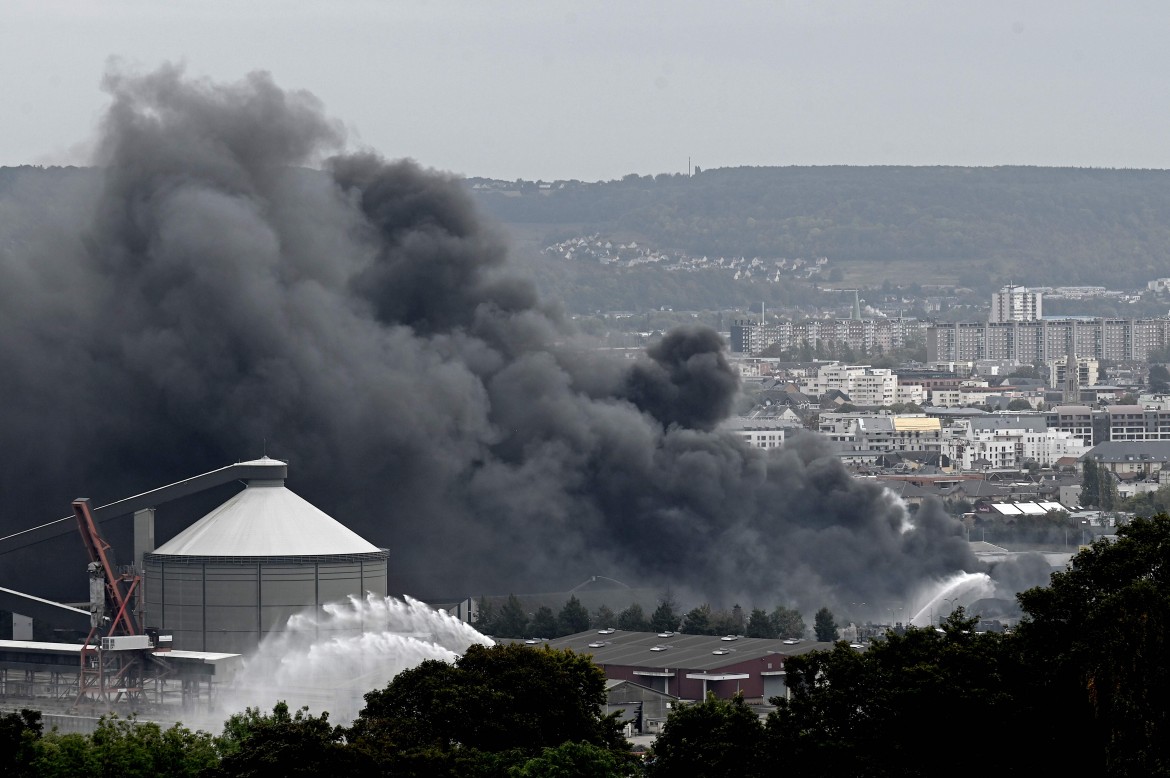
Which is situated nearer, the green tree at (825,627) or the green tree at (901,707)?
the green tree at (901,707)

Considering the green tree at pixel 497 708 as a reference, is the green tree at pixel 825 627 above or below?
below

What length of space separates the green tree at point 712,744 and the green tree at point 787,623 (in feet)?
152

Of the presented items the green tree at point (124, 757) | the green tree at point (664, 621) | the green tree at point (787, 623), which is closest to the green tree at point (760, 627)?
the green tree at point (787, 623)

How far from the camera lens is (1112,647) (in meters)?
44.8

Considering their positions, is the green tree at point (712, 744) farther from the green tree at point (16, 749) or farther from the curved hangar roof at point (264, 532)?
the curved hangar roof at point (264, 532)

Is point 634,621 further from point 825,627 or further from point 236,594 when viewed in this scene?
point 236,594

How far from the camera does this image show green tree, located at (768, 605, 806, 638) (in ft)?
328

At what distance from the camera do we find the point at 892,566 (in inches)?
4749

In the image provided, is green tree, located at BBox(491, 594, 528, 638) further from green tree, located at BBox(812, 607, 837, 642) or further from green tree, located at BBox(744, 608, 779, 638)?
green tree, located at BBox(812, 607, 837, 642)

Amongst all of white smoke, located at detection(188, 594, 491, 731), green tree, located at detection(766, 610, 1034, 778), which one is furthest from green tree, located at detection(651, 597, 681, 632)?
green tree, located at detection(766, 610, 1034, 778)

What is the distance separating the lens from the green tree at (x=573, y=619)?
99.9m

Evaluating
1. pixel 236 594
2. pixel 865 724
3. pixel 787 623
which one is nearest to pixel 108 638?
pixel 236 594

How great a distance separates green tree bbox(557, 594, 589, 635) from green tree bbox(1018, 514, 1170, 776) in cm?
5075

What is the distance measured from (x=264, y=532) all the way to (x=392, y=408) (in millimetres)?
20485
